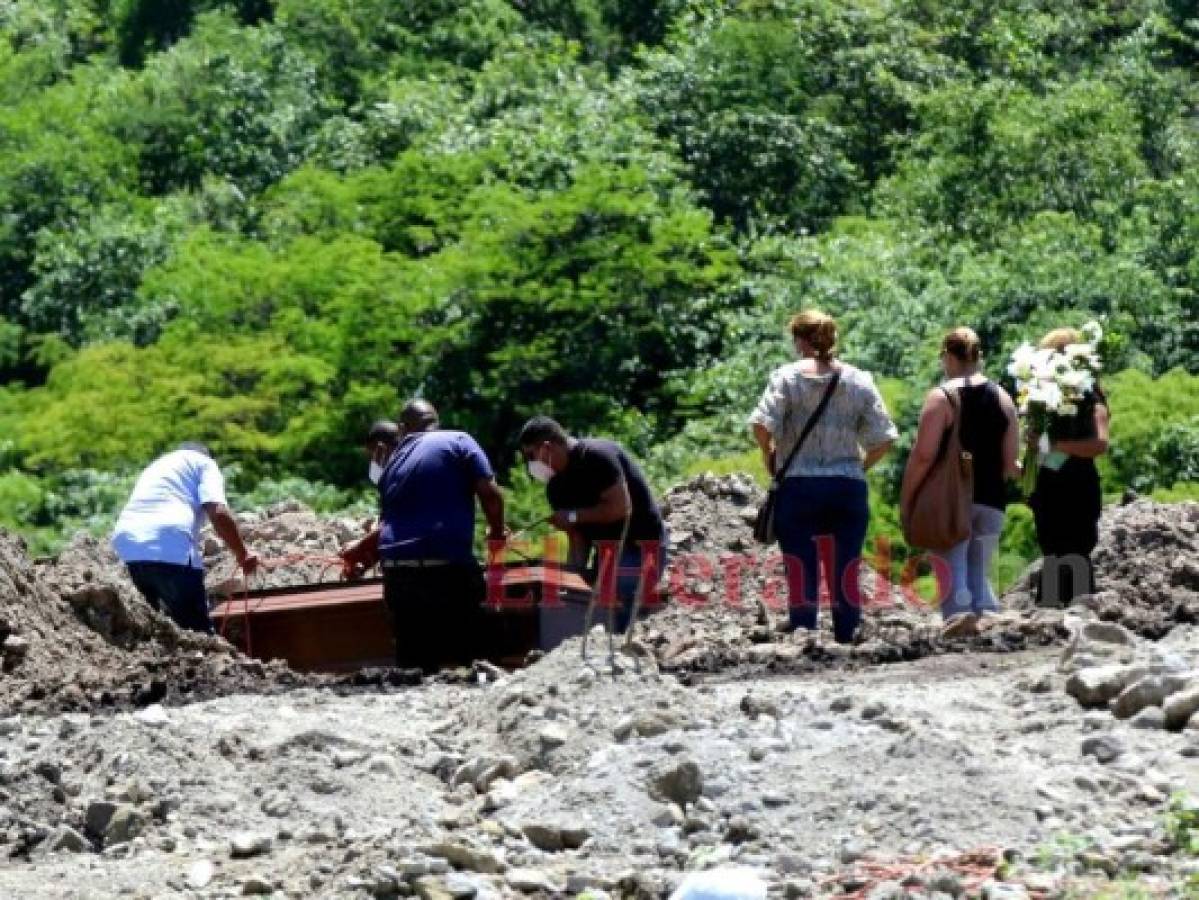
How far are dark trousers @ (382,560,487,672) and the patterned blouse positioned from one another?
1.44m

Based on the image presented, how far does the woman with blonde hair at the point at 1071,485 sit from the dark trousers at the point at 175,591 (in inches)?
153

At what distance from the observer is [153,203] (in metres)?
45.9

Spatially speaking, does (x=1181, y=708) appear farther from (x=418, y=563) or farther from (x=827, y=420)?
(x=418, y=563)

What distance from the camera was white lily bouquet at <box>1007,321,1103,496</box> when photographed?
14281mm

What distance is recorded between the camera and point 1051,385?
14.3 m

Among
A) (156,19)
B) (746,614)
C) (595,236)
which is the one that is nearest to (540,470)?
(746,614)

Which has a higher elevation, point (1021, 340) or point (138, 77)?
point (138, 77)

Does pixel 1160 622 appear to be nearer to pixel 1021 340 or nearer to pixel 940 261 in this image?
pixel 1021 340

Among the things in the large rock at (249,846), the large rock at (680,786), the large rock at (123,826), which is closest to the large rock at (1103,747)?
the large rock at (680,786)

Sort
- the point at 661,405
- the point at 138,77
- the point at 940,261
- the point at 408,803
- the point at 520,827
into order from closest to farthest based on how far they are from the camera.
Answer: the point at 520,827, the point at 408,803, the point at 940,261, the point at 661,405, the point at 138,77

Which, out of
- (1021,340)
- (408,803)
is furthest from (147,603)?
(1021,340)

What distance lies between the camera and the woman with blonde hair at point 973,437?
45.6ft

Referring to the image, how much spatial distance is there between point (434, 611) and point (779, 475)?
1.58 m

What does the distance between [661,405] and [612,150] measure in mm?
4232
